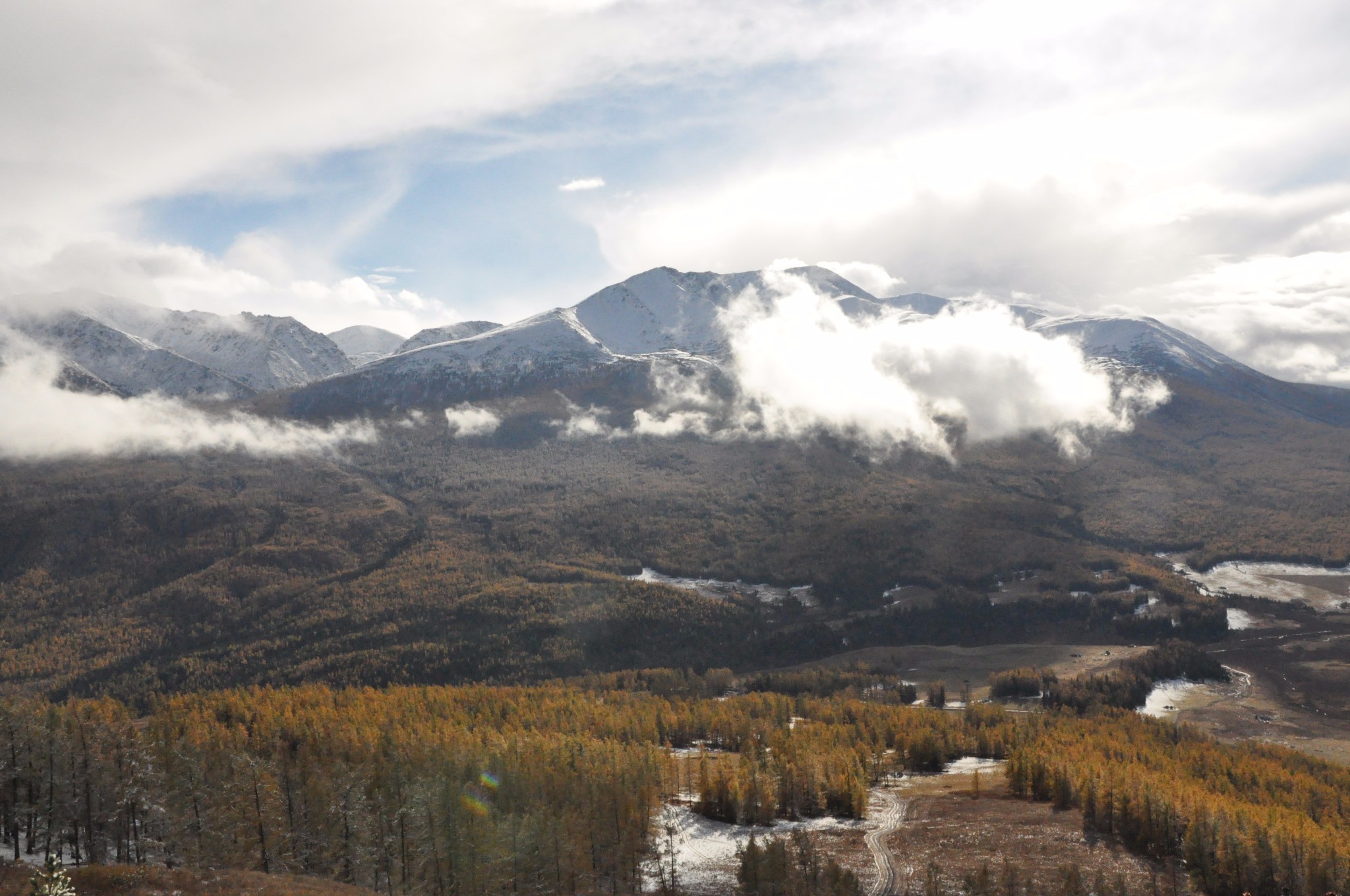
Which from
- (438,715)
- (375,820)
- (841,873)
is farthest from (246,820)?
(438,715)

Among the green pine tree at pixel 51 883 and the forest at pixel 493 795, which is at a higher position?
the green pine tree at pixel 51 883

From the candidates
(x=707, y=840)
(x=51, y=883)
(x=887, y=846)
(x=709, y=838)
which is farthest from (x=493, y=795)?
(x=51, y=883)

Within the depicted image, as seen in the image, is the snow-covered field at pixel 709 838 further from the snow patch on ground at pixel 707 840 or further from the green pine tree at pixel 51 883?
the green pine tree at pixel 51 883

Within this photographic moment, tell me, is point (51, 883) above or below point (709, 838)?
above

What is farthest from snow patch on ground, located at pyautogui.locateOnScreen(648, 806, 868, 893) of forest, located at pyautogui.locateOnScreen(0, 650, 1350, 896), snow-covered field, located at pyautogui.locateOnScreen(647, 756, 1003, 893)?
forest, located at pyautogui.locateOnScreen(0, 650, 1350, 896)

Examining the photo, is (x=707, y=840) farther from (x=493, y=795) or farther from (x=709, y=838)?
(x=493, y=795)

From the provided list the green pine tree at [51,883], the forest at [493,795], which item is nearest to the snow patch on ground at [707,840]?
the forest at [493,795]

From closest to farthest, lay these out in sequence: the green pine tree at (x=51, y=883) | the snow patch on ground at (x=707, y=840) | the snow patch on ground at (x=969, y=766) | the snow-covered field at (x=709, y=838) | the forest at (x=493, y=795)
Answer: the green pine tree at (x=51, y=883)
the forest at (x=493, y=795)
the snow patch on ground at (x=707, y=840)
the snow-covered field at (x=709, y=838)
the snow patch on ground at (x=969, y=766)

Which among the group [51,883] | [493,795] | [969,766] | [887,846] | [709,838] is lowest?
[969,766]

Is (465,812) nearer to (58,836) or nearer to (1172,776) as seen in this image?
(58,836)

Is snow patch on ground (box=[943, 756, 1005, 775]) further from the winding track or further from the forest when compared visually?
the winding track
